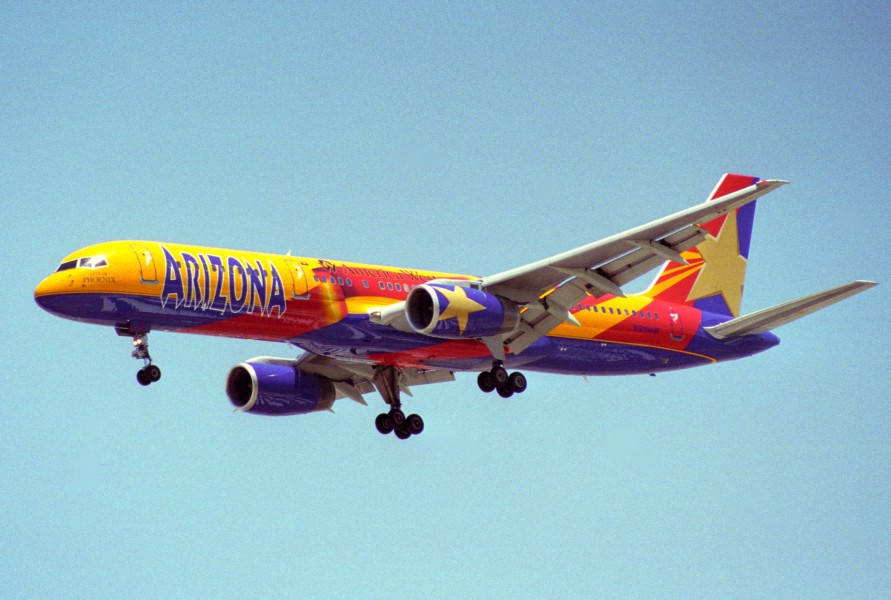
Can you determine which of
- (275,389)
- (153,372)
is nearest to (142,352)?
(153,372)

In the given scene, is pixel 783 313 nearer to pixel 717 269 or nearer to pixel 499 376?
pixel 717 269

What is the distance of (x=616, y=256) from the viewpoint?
128 feet

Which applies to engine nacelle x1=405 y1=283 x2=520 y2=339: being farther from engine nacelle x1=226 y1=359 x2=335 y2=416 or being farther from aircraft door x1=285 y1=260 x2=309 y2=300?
engine nacelle x1=226 y1=359 x2=335 y2=416

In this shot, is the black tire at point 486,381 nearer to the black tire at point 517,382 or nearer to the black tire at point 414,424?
the black tire at point 517,382

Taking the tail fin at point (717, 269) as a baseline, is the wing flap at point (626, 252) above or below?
below

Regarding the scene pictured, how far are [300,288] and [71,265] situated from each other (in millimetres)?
6331

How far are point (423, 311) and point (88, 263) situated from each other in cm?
938

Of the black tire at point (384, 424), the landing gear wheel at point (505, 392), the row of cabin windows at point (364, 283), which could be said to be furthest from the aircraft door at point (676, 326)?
the black tire at point (384, 424)

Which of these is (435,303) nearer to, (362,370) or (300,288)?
(300,288)

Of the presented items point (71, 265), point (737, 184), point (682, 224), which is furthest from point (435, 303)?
point (737, 184)

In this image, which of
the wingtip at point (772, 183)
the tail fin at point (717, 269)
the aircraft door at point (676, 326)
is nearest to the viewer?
the wingtip at point (772, 183)

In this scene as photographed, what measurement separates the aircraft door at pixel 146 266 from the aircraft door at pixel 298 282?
4029mm

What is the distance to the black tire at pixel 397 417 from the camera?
45844mm

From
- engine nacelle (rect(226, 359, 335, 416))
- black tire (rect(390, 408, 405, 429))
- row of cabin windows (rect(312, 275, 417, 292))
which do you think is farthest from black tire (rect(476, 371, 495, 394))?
engine nacelle (rect(226, 359, 335, 416))
